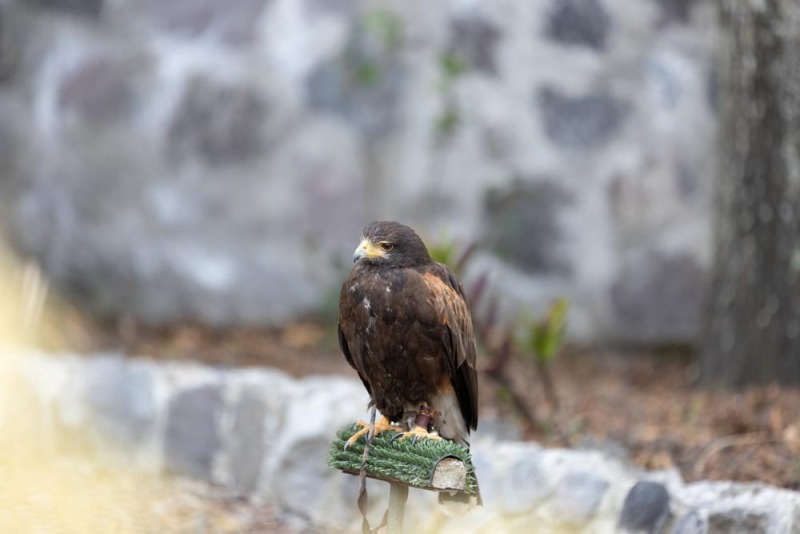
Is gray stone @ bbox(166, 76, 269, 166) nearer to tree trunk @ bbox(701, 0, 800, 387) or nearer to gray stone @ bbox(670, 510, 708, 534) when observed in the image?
tree trunk @ bbox(701, 0, 800, 387)

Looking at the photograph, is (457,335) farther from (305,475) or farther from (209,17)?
(209,17)

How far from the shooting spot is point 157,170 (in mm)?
5969

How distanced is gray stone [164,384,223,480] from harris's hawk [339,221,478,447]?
1.57 meters

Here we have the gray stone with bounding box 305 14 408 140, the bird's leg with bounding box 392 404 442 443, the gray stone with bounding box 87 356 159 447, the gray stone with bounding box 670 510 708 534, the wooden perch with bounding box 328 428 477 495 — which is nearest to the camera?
the wooden perch with bounding box 328 428 477 495

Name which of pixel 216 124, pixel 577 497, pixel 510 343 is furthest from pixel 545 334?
pixel 216 124

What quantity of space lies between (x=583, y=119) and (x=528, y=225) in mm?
694

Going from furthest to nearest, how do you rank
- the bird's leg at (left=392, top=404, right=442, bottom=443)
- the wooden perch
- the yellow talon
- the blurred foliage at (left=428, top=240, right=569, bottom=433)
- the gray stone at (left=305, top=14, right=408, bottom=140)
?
the gray stone at (left=305, top=14, right=408, bottom=140), the blurred foliage at (left=428, top=240, right=569, bottom=433), the bird's leg at (left=392, top=404, right=442, bottom=443), the yellow talon, the wooden perch

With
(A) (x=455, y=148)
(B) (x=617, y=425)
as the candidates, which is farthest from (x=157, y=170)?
(B) (x=617, y=425)

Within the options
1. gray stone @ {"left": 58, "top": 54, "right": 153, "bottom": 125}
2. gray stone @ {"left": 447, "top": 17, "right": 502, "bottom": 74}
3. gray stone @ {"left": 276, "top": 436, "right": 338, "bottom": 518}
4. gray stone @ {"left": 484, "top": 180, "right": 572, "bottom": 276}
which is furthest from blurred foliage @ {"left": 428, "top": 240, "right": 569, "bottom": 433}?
gray stone @ {"left": 58, "top": 54, "right": 153, "bottom": 125}

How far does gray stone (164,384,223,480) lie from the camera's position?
4.64 metres

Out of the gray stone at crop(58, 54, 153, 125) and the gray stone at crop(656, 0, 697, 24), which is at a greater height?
the gray stone at crop(656, 0, 697, 24)

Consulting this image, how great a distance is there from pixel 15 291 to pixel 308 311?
163cm

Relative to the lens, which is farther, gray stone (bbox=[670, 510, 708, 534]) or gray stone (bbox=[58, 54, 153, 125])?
gray stone (bbox=[58, 54, 153, 125])

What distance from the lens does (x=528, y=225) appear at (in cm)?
596
